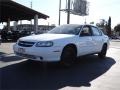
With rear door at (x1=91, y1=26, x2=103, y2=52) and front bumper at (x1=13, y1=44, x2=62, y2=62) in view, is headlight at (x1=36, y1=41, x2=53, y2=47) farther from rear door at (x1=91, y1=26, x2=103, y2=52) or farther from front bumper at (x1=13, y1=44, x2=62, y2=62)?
rear door at (x1=91, y1=26, x2=103, y2=52)

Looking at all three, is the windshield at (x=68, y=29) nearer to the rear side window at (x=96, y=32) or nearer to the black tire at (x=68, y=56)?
the black tire at (x=68, y=56)

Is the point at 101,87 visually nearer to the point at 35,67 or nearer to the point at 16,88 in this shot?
the point at 16,88

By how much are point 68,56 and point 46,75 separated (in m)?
1.52

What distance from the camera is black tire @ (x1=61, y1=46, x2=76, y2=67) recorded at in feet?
26.8

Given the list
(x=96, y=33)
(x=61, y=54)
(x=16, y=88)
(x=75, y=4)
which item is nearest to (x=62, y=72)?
(x=61, y=54)

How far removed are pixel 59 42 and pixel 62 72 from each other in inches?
37.1

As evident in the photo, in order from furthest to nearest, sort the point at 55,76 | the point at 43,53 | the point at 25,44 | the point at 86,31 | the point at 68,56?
the point at 86,31
the point at 68,56
the point at 25,44
the point at 43,53
the point at 55,76

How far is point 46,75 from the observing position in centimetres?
Answer: 711

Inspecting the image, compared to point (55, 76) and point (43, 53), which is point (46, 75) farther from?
point (43, 53)

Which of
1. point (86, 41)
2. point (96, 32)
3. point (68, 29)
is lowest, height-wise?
point (86, 41)

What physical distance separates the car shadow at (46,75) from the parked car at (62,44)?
1.30 ft

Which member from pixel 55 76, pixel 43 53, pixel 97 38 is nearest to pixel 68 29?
pixel 97 38

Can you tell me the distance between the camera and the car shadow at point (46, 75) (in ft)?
19.8

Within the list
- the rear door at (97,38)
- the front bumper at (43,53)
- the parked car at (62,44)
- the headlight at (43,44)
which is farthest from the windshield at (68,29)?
the headlight at (43,44)
